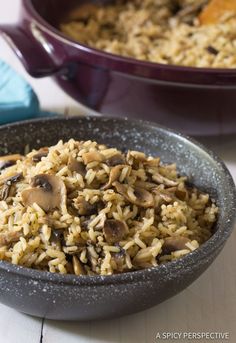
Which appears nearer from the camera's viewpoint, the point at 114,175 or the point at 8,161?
the point at 114,175

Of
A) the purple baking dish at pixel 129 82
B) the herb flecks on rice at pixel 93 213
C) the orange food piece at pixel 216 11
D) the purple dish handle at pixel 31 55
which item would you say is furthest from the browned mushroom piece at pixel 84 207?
the orange food piece at pixel 216 11

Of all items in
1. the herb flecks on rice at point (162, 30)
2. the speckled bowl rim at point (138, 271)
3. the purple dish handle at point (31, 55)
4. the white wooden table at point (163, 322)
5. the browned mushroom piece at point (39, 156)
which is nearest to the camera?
the speckled bowl rim at point (138, 271)

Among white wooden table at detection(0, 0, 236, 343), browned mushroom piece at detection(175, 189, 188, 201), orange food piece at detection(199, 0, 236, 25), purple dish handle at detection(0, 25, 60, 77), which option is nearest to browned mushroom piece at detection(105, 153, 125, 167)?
browned mushroom piece at detection(175, 189, 188, 201)

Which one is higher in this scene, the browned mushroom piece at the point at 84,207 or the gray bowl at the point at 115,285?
the browned mushroom piece at the point at 84,207

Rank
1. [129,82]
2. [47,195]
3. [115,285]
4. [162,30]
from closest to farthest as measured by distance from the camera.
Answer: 1. [115,285]
2. [47,195]
3. [129,82]
4. [162,30]

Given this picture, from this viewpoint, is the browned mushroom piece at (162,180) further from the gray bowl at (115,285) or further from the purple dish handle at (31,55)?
the purple dish handle at (31,55)

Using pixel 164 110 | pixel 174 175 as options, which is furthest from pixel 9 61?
pixel 174 175

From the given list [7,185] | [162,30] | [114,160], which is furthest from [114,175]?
[162,30]

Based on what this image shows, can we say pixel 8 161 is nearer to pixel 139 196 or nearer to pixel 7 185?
pixel 7 185
